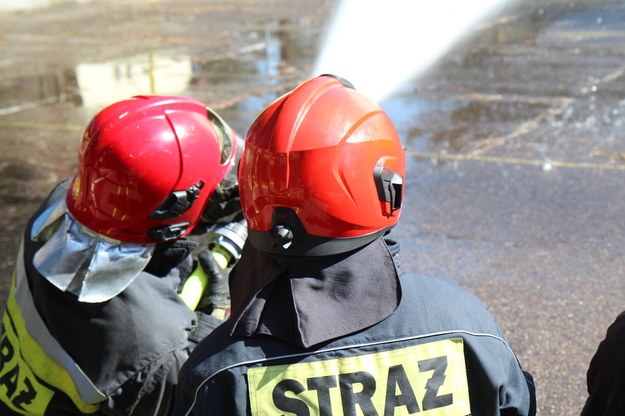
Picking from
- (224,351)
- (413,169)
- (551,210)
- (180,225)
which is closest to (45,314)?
(180,225)

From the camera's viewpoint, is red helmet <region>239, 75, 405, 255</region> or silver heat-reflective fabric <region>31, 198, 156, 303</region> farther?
silver heat-reflective fabric <region>31, 198, 156, 303</region>

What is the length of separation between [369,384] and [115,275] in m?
1.06

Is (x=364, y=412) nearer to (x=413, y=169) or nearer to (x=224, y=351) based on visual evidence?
(x=224, y=351)

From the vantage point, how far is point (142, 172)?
8.32ft

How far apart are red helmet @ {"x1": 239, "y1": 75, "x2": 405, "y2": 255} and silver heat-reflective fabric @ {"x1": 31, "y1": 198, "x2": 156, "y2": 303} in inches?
28.0

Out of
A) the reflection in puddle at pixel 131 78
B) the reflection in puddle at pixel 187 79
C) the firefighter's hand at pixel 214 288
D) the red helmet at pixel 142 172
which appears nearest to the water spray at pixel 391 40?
the reflection in puddle at pixel 187 79

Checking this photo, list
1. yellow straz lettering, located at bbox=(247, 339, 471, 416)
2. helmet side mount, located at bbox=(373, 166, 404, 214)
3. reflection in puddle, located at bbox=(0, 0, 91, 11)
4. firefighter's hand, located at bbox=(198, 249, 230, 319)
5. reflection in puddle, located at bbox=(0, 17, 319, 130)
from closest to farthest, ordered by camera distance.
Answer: yellow straz lettering, located at bbox=(247, 339, 471, 416), helmet side mount, located at bbox=(373, 166, 404, 214), firefighter's hand, located at bbox=(198, 249, 230, 319), reflection in puddle, located at bbox=(0, 17, 319, 130), reflection in puddle, located at bbox=(0, 0, 91, 11)

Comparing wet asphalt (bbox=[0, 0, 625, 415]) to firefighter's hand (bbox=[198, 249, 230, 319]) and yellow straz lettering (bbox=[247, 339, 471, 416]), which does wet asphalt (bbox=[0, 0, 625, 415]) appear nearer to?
firefighter's hand (bbox=[198, 249, 230, 319])

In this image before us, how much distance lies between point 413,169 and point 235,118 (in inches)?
101

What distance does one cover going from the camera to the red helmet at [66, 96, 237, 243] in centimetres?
254

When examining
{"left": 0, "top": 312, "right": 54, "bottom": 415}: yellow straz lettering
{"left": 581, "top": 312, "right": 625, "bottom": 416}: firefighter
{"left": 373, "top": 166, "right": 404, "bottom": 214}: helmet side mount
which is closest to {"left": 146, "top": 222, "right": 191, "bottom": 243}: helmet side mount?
{"left": 0, "top": 312, "right": 54, "bottom": 415}: yellow straz lettering

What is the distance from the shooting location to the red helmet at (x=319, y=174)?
1815mm

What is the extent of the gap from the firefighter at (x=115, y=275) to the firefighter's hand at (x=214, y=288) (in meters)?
0.12

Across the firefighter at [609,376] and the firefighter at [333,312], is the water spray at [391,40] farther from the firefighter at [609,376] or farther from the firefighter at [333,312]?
the firefighter at [609,376]
